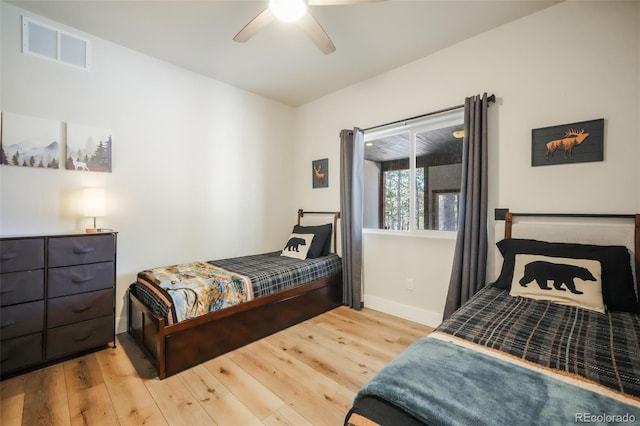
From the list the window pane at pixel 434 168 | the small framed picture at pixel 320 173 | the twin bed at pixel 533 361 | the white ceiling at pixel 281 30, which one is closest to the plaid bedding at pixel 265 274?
the small framed picture at pixel 320 173

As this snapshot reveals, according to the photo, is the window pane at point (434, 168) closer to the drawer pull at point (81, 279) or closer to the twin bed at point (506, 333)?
the twin bed at point (506, 333)

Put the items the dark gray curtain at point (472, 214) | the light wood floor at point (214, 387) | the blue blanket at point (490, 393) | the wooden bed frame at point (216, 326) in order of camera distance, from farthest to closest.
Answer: the dark gray curtain at point (472, 214) → the wooden bed frame at point (216, 326) → the light wood floor at point (214, 387) → the blue blanket at point (490, 393)

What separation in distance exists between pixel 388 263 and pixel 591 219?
170 centimetres

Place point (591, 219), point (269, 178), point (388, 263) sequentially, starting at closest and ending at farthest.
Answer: point (591, 219) → point (388, 263) → point (269, 178)

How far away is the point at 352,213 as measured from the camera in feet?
10.3

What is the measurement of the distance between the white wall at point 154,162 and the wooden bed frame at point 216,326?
0.74 metres

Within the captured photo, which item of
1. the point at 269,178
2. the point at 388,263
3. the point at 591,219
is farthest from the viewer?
the point at 269,178

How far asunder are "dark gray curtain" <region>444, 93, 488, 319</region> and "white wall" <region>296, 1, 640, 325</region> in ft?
0.44

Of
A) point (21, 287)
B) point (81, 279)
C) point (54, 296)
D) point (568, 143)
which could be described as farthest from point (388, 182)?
point (21, 287)

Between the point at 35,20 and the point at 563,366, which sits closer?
the point at 563,366

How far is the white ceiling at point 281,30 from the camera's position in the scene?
2.04 metres

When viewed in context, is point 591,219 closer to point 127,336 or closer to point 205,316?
point 205,316

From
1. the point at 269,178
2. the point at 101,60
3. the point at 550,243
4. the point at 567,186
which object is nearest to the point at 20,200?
the point at 101,60

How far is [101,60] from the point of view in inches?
95.3
